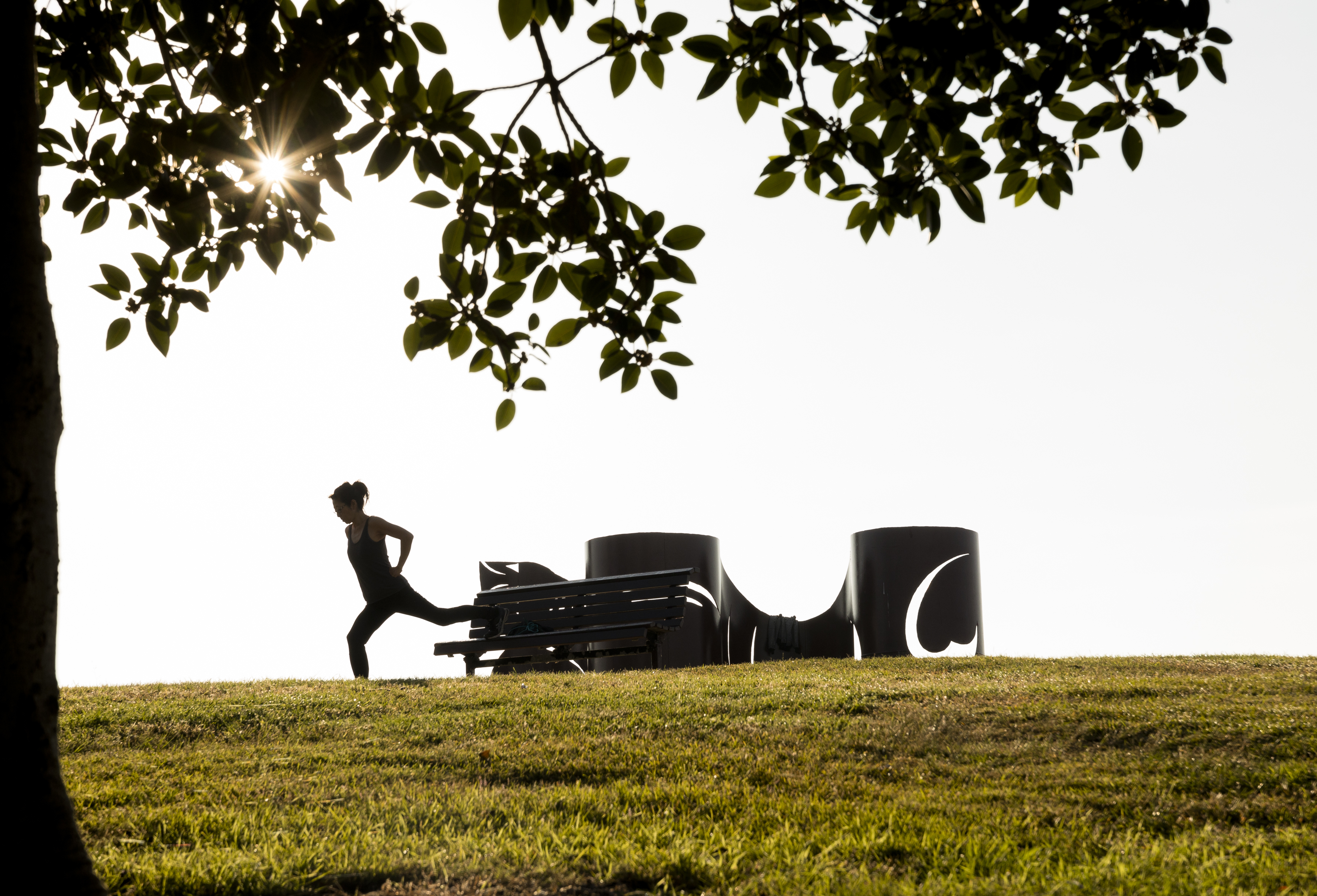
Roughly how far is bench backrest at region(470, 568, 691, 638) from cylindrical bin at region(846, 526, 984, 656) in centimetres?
362

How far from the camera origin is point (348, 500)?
33.0 ft

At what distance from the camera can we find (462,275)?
386 cm

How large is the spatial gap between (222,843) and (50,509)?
6.41ft

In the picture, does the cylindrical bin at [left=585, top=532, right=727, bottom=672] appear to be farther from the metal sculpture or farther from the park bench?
the park bench

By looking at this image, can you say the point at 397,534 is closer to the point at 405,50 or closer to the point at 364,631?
the point at 364,631

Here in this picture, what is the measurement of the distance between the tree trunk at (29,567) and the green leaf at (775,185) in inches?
103

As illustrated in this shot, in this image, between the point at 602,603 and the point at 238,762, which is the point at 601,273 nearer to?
the point at 238,762

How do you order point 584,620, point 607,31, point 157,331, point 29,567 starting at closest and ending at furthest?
point 29,567 → point 607,31 → point 157,331 → point 584,620

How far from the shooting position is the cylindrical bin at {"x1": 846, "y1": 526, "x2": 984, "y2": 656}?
48.0ft

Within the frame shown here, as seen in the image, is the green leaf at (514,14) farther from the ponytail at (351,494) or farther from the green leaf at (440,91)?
the ponytail at (351,494)

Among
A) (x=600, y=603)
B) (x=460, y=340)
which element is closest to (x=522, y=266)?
(x=460, y=340)

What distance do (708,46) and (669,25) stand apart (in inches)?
7.8

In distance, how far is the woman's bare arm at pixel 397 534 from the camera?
393 inches

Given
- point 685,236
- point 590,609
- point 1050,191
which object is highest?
point 1050,191
